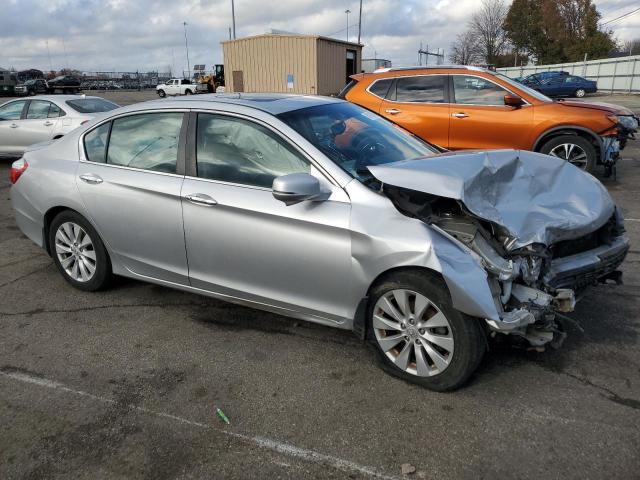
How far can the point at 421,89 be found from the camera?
837cm

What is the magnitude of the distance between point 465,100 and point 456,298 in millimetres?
6077

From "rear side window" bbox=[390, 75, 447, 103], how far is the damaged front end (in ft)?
16.9

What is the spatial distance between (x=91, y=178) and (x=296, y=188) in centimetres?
206

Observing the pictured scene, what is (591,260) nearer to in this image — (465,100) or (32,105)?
(465,100)

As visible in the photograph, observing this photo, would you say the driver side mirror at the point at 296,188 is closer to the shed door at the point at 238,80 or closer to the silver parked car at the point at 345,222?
the silver parked car at the point at 345,222

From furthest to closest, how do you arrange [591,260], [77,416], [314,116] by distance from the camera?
[314,116] → [591,260] → [77,416]

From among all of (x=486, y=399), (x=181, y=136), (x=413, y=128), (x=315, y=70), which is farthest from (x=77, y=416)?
(x=315, y=70)

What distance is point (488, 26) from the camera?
61719mm

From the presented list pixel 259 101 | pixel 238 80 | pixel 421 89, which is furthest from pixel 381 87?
pixel 238 80

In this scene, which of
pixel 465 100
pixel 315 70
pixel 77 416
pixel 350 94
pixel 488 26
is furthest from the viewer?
pixel 488 26

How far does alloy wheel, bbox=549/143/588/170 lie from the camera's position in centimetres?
785

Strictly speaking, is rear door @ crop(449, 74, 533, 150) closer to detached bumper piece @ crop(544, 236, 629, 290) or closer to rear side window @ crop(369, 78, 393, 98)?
rear side window @ crop(369, 78, 393, 98)

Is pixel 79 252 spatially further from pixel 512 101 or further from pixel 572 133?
pixel 572 133

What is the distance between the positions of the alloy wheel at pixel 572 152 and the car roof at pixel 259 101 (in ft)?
16.4
